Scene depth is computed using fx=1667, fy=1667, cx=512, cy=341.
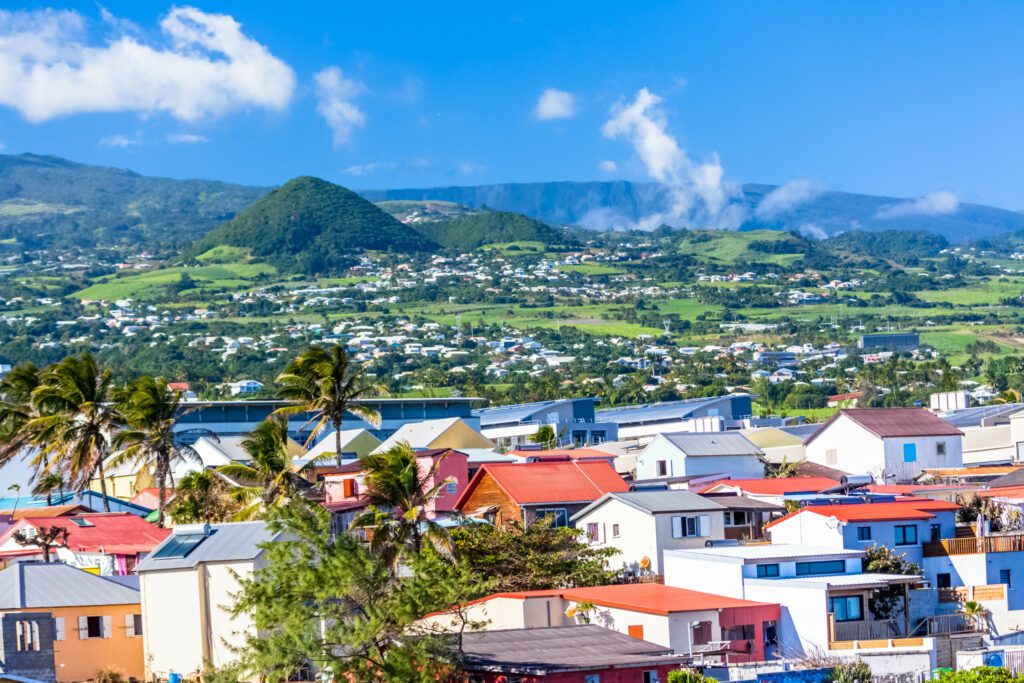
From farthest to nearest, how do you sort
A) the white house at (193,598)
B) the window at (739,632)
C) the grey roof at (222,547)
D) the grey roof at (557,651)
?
the window at (739,632)
the grey roof at (222,547)
the white house at (193,598)
the grey roof at (557,651)

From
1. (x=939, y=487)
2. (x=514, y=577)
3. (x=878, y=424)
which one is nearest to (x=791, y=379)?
(x=878, y=424)

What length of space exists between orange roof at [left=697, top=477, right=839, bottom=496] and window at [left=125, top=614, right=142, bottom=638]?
A: 79.9 feet

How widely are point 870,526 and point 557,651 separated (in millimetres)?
14331

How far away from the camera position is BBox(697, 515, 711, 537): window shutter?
51.4 metres

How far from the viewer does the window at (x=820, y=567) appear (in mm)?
43688

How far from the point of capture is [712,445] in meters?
67.8

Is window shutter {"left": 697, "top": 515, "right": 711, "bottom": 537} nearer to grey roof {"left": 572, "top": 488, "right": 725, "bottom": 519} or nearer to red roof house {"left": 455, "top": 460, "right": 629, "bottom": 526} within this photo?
grey roof {"left": 572, "top": 488, "right": 725, "bottom": 519}

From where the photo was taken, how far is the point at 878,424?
→ 232 ft

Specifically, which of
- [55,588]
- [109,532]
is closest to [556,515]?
[109,532]

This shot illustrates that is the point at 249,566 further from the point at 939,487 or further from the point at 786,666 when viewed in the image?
the point at 939,487

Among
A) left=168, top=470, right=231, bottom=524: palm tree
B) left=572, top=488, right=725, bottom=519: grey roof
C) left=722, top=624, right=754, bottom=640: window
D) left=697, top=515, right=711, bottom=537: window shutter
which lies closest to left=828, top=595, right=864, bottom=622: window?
left=722, top=624, right=754, bottom=640: window

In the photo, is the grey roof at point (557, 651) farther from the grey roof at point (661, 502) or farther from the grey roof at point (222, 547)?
the grey roof at point (661, 502)

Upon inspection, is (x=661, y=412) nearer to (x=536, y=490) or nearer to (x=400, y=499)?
(x=536, y=490)

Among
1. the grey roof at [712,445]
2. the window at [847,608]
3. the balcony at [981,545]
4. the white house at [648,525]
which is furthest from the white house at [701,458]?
the window at [847,608]
